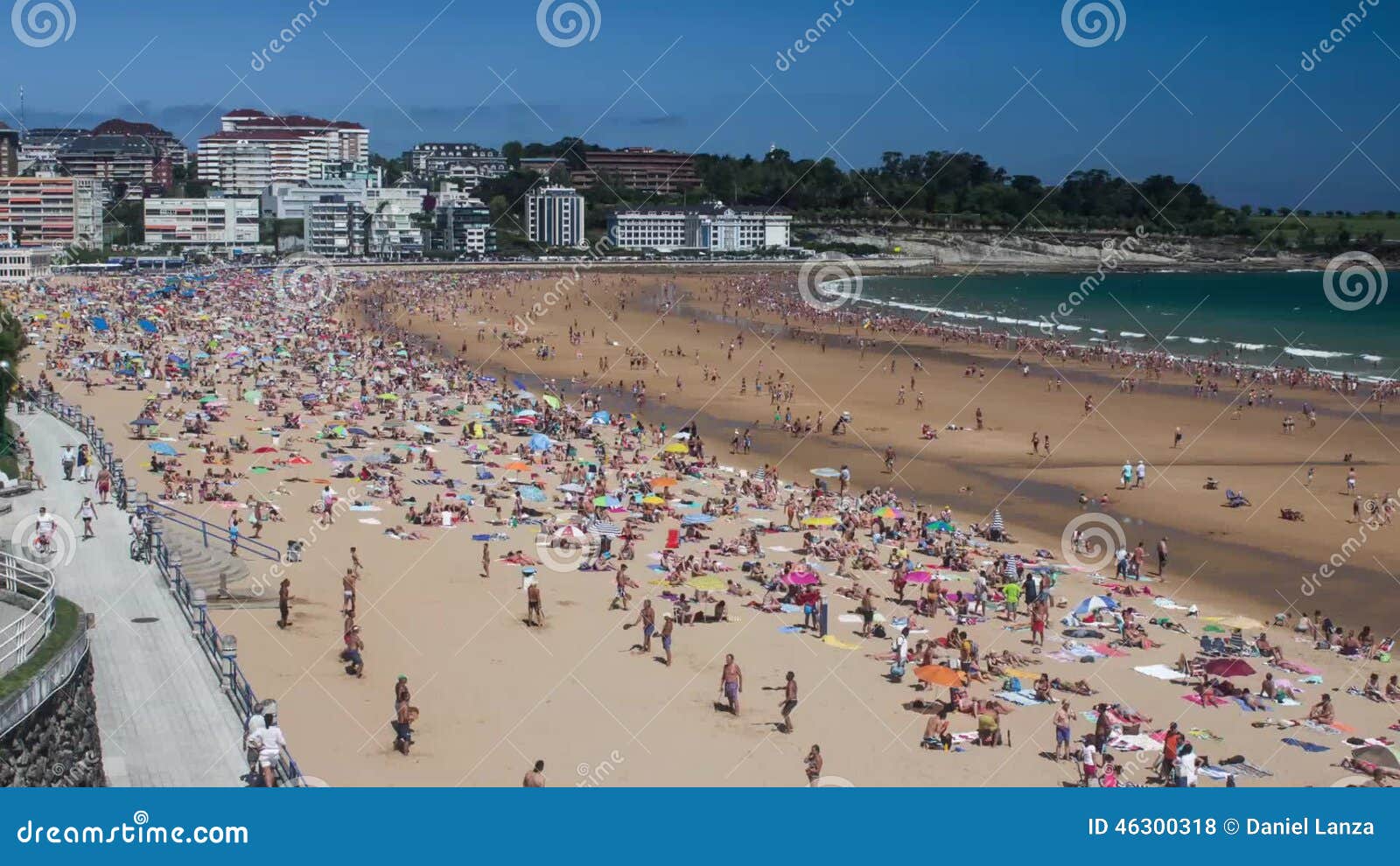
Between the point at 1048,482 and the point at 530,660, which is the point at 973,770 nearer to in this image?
the point at 530,660

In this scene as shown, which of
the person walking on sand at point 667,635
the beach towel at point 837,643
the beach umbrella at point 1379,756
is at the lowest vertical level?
the beach umbrella at point 1379,756

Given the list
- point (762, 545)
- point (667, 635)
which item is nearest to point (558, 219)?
point (762, 545)

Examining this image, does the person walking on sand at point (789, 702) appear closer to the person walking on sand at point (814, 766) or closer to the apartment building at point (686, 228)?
the person walking on sand at point (814, 766)

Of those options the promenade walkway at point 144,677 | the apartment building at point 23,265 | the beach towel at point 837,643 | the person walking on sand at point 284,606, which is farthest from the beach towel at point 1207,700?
the apartment building at point 23,265

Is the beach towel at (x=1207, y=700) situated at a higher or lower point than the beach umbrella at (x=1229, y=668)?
lower

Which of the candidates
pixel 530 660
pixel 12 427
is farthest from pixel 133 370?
pixel 530 660

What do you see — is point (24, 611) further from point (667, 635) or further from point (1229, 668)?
point (1229, 668)
